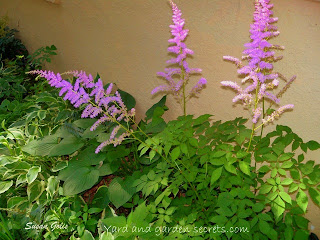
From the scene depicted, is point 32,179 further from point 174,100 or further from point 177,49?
point 177,49

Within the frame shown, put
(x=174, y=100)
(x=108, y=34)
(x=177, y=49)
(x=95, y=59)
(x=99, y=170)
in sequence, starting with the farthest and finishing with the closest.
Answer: (x=95, y=59) < (x=108, y=34) < (x=174, y=100) < (x=99, y=170) < (x=177, y=49)

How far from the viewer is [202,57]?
2277 millimetres

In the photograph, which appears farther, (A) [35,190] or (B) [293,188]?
(A) [35,190]

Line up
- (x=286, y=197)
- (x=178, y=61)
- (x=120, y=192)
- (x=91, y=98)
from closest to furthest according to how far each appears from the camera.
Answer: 1. (x=286, y=197)
2. (x=91, y=98)
3. (x=178, y=61)
4. (x=120, y=192)

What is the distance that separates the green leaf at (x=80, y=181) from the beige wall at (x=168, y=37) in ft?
2.96

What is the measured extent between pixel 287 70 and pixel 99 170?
136 centimetres

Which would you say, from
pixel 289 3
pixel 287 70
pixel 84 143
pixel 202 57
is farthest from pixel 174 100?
pixel 289 3

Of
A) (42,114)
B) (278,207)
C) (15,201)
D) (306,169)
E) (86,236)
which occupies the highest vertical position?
(306,169)

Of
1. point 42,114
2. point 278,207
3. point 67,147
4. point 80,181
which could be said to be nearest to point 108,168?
point 80,181

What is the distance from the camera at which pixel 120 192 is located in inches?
79.7

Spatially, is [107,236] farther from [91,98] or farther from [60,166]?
[91,98]

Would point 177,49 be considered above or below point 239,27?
below

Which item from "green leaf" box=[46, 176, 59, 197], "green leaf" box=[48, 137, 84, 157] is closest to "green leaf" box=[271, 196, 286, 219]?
"green leaf" box=[48, 137, 84, 157]

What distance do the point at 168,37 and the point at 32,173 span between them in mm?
1451
